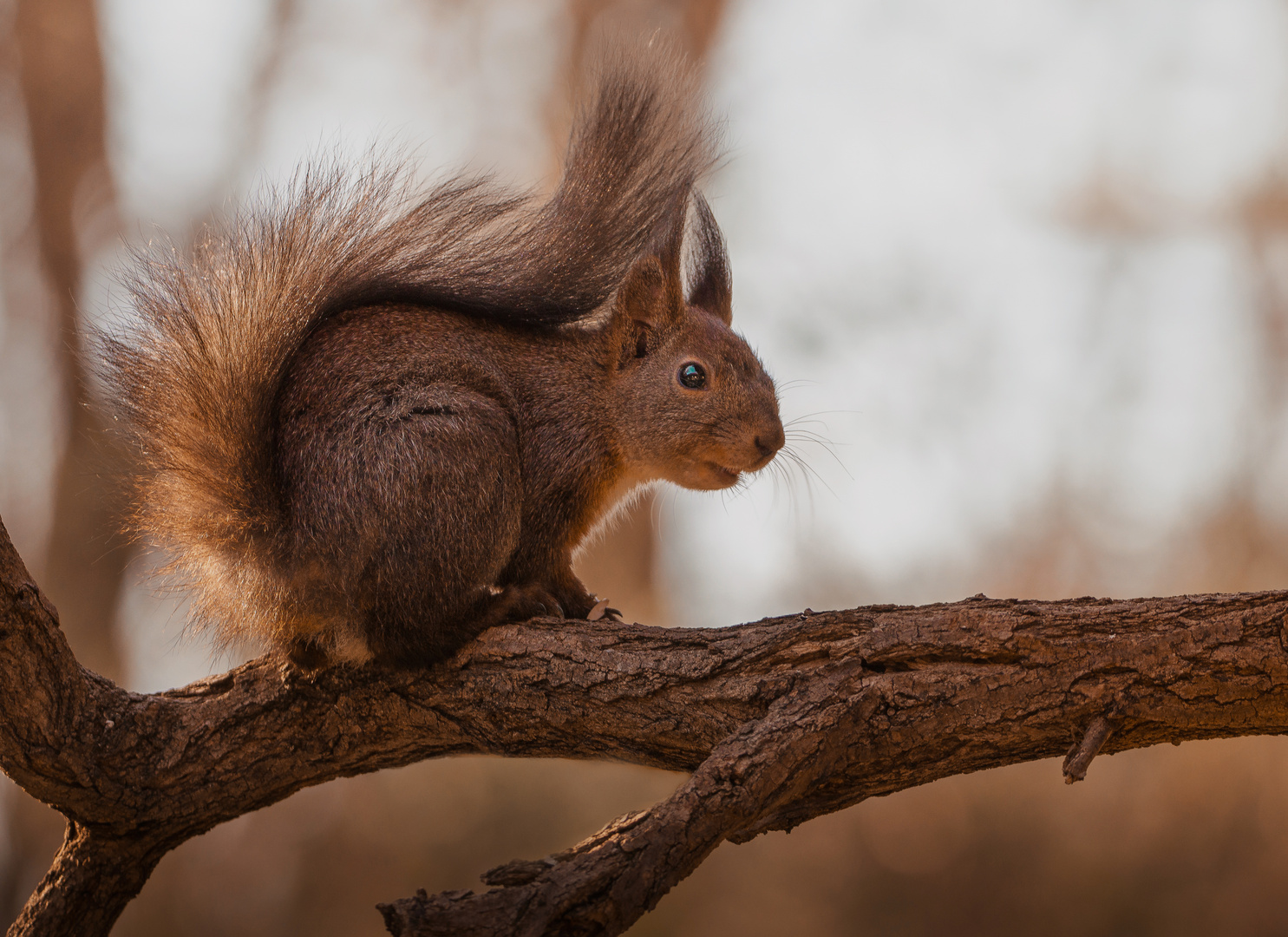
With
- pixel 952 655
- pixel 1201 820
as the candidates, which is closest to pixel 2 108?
pixel 952 655

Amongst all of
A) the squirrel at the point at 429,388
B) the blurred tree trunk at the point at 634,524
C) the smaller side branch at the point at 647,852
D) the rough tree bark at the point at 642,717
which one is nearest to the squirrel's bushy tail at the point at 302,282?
the squirrel at the point at 429,388

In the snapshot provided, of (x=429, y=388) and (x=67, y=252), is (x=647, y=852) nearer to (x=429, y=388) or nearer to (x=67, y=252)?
(x=429, y=388)

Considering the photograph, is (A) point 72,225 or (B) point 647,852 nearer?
(B) point 647,852

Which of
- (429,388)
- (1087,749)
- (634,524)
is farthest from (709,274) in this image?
(634,524)

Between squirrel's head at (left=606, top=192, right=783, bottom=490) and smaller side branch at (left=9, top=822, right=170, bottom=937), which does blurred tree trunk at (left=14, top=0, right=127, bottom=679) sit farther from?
squirrel's head at (left=606, top=192, right=783, bottom=490)

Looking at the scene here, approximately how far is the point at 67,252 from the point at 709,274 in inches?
109

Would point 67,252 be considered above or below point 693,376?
above

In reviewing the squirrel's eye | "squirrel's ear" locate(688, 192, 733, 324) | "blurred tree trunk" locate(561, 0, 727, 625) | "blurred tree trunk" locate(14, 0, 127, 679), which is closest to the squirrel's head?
the squirrel's eye

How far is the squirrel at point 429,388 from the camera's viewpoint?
1.87m

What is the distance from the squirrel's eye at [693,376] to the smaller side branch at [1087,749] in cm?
115

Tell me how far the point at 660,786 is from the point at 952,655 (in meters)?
2.43

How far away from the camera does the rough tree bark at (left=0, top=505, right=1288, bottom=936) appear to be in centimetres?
140

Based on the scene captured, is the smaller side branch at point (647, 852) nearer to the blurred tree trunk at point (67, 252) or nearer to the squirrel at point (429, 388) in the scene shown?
the squirrel at point (429, 388)

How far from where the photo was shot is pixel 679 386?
2324 mm
